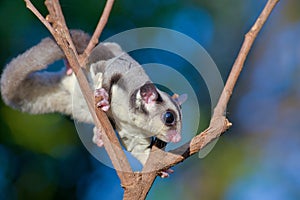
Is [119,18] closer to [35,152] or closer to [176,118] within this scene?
[35,152]

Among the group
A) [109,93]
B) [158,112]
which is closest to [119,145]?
[158,112]

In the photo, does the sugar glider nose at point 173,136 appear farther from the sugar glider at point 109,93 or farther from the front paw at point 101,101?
the front paw at point 101,101

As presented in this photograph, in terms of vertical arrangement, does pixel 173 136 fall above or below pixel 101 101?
below

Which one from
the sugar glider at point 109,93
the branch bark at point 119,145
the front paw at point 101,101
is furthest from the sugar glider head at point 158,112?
the branch bark at point 119,145

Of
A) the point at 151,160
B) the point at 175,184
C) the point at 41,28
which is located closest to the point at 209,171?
the point at 175,184

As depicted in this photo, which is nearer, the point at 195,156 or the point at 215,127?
the point at 215,127

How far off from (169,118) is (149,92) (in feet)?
0.29

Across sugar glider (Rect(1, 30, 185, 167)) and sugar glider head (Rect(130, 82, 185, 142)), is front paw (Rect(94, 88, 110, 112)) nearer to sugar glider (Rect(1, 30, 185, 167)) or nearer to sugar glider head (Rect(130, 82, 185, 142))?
sugar glider (Rect(1, 30, 185, 167))

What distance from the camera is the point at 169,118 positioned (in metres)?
1.47

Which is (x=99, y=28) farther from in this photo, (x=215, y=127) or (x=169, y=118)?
(x=215, y=127)

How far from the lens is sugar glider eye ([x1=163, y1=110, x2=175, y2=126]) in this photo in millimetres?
1455

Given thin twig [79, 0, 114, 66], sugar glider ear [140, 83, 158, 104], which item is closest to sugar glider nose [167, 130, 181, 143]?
sugar glider ear [140, 83, 158, 104]

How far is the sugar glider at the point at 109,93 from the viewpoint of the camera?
4.86ft

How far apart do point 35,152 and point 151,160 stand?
2.48 meters
